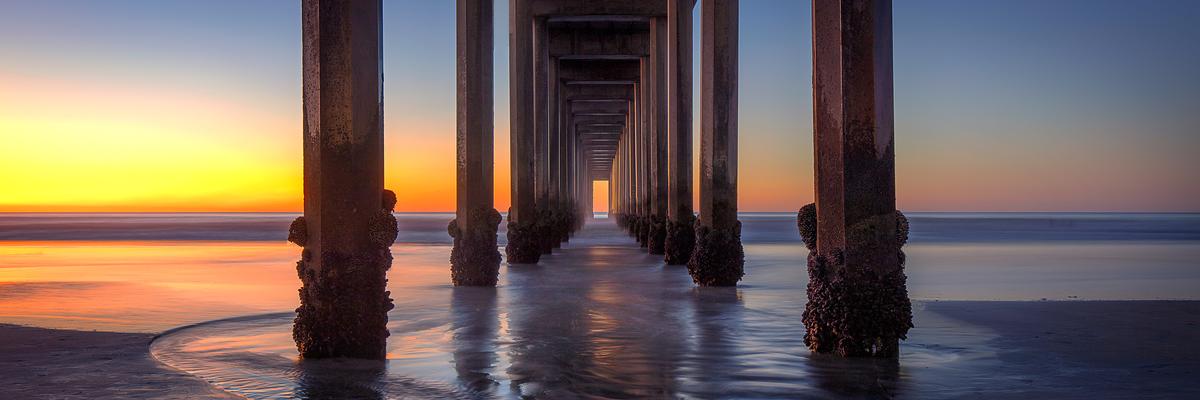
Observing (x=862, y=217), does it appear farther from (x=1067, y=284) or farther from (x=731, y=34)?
(x=1067, y=284)

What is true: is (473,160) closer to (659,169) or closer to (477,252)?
(477,252)

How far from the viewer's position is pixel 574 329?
24.1 feet

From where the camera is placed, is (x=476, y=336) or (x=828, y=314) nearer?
(x=828, y=314)

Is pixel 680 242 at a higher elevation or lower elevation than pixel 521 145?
lower

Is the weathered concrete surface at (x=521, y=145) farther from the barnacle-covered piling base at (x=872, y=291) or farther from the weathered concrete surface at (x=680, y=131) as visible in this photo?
the barnacle-covered piling base at (x=872, y=291)

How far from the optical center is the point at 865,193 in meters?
5.76

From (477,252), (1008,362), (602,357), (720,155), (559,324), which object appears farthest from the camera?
(477,252)

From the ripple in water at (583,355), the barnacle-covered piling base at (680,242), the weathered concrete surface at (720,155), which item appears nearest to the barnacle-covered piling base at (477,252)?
the ripple in water at (583,355)

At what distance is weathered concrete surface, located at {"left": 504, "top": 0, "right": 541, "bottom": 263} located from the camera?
16.2 metres

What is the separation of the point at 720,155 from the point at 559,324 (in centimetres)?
438

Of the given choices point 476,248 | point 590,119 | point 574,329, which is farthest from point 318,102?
point 590,119

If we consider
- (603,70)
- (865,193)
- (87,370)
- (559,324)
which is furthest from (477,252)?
(603,70)

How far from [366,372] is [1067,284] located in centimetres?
1036

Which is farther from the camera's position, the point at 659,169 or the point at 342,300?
the point at 659,169
